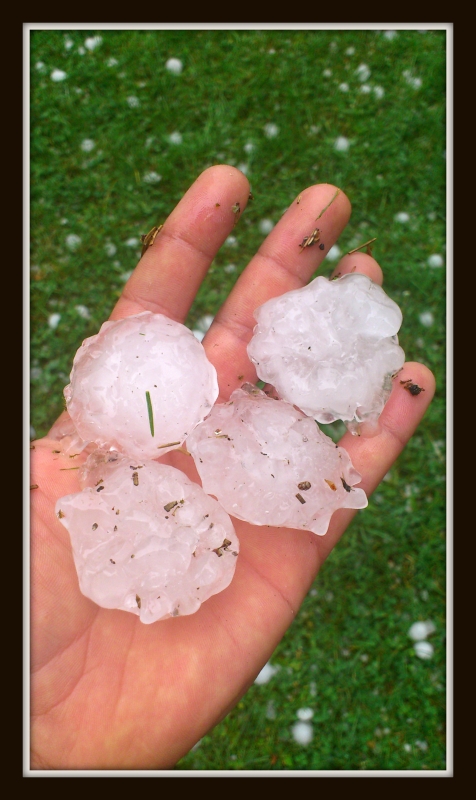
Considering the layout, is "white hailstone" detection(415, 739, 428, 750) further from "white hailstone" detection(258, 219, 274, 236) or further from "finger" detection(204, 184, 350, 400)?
"white hailstone" detection(258, 219, 274, 236)

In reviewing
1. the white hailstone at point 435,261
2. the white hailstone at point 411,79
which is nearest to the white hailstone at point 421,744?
the white hailstone at point 435,261

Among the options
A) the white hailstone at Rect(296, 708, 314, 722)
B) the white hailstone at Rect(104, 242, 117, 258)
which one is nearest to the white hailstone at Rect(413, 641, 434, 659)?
the white hailstone at Rect(296, 708, 314, 722)

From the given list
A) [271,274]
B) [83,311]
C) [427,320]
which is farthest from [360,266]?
[83,311]

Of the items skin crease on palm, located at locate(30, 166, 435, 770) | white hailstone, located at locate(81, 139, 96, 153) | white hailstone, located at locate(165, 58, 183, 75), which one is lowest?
skin crease on palm, located at locate(30, 166, 435, 770)

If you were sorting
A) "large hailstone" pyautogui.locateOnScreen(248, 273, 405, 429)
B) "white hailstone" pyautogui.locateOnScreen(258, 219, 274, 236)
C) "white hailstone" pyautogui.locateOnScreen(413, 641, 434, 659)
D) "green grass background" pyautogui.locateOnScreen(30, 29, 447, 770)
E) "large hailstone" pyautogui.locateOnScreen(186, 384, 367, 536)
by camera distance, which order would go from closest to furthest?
"large hailstone" pyautogui.locateOnScreen(186, 384, 367, 536) → "large hailstone" pyautogui.locateOnScreen(248, 273, 405, 429) → "white hailstone" pyautogui.locateOnScreen(413, 641, 434, 659) → "green grass background" pyautogui.locateOnScreen(30, 29, 447, 770) → "white hailstone" pyautogui.locateOnScreen(258, 219, 274, 236)

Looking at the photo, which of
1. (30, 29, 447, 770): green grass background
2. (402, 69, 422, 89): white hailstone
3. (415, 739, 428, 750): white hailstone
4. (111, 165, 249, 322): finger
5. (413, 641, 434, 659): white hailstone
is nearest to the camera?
(111, 165, 249, 322): finger

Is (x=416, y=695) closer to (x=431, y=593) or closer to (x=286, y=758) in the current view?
(x=431, y=593)

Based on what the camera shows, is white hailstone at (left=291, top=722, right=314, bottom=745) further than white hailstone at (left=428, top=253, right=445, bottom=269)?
No

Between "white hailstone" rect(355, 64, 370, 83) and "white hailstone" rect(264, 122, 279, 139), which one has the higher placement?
"white hailstone" rect(355, 64, 370, 83)
